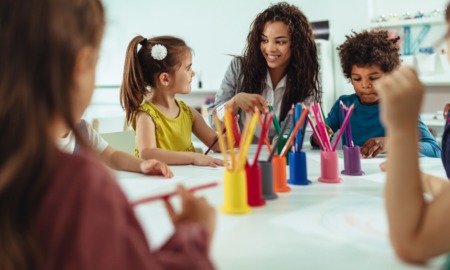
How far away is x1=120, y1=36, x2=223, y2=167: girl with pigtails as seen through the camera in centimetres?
129

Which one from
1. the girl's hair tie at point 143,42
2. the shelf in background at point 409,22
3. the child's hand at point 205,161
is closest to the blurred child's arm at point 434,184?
the child's hand at point 205,161

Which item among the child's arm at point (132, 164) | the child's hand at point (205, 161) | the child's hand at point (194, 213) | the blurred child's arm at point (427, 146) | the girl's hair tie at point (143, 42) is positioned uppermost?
the girl's hair tie at point (143, 42)

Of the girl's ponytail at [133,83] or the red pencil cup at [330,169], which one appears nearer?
the red pencil cup at [330,169]

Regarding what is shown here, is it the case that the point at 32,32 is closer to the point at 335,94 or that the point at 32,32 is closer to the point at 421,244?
the point at 421,244

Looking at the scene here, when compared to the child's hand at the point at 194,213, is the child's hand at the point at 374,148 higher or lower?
lower

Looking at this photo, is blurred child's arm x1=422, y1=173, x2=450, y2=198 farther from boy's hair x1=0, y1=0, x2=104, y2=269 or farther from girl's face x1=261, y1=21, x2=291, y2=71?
girl's face x1=261, y1=21, x2=291, y2=71

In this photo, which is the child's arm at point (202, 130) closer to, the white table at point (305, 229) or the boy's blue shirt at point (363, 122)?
the boy's blue shirt at point (363, 122)

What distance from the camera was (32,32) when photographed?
1.22 feet

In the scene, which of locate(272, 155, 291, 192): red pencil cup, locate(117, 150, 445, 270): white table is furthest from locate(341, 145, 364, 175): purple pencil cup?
locate(272, 155, 291, 192): red pencil cup

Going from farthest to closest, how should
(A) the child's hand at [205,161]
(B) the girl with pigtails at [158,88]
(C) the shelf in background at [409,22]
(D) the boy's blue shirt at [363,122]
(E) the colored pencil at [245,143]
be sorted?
(C) the shelf in background at [409,22] → (D) the boy's blue shirt at [363,122] → (B) the girl with pigtails at [158,88] → (A) the child's hand at [205,161] → (E) the colored pencil at [245,143]

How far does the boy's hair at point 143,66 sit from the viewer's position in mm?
1307

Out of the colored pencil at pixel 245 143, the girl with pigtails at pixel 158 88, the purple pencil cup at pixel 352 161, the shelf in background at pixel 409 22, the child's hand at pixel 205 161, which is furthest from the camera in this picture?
the shelf in background at pixel 409 22

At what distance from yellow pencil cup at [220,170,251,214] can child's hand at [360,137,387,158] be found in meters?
0.58

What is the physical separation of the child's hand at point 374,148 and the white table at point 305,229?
282 mm
